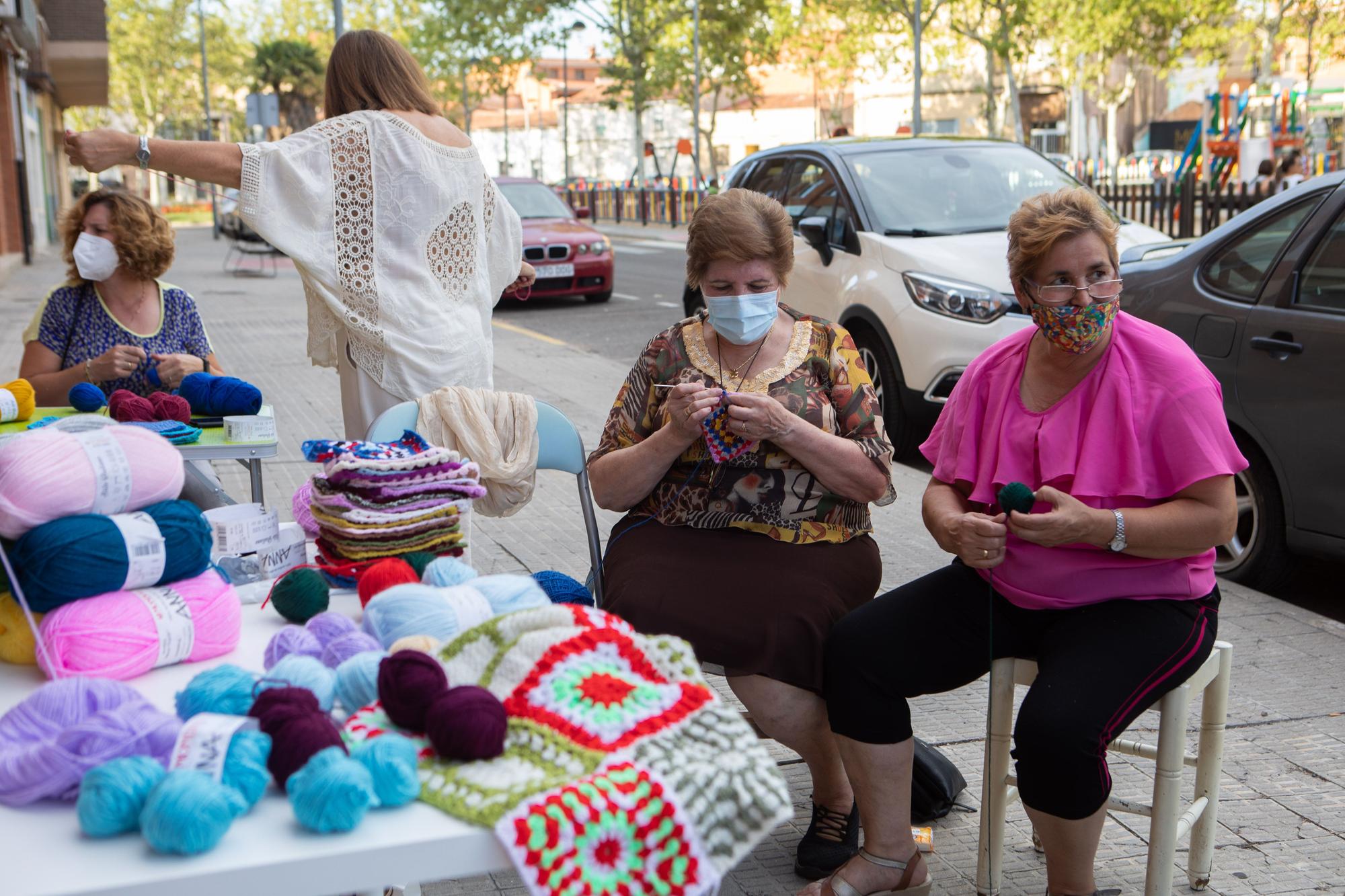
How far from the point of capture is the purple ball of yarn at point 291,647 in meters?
2.07

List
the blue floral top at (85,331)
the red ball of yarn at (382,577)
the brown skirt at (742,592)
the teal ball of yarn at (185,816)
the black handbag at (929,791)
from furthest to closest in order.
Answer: the blue floral top at (85,331), the black handbag at (929,791), the brown skirt at (742,592), the red ball of yarn at (382,577), the teal ball of yarn at (185,816)

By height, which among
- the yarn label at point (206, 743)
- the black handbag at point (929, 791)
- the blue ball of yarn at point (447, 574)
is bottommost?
the black handbag at point (929, 791)

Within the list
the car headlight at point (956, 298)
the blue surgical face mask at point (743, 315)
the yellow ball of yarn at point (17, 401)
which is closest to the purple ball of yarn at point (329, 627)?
the blue surgical face mask at point (743, 315)

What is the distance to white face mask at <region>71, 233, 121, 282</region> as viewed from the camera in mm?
4488

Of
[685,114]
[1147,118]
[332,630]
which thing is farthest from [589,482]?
[685,114]

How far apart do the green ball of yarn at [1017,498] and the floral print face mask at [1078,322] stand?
1.16 feet

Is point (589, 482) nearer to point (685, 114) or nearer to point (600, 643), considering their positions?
point (600, 643)

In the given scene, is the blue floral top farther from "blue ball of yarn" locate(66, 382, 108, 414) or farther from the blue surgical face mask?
the blue surgical face mask

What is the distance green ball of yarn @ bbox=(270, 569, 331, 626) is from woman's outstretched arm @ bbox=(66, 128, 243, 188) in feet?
4.55

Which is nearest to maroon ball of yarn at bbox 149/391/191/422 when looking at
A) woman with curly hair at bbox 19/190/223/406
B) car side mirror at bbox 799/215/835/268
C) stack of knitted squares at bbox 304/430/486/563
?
woman with curly hair at bbox 19/190/223/406

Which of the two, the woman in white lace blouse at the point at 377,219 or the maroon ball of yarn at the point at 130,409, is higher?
the woman in white lace blouse at the point at 377,219

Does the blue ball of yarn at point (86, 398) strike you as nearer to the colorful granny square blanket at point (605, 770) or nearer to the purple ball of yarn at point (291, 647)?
the purple ball of yarn at point (291, 647)

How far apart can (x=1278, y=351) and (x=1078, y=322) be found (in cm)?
248

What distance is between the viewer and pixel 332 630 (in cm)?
211
